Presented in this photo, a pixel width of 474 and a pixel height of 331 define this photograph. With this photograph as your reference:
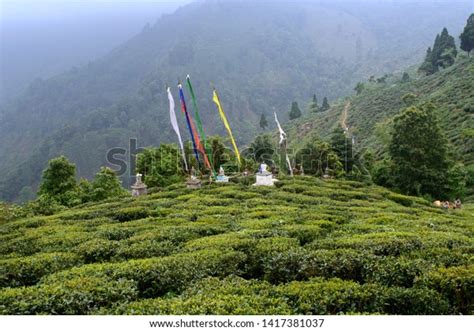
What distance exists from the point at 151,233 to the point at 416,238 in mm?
6609

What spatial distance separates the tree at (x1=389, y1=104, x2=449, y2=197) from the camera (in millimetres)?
28781

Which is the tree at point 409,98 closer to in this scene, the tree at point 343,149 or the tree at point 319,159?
the tree at point 343,149

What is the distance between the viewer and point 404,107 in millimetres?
60969

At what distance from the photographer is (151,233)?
12.0 metres

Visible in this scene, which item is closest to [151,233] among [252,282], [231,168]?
[252,282]

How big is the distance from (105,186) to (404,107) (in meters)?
44.1

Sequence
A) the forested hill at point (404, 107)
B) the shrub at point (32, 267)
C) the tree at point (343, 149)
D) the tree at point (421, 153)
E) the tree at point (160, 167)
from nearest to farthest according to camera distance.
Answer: the shrub at point (32, 267)
the tree at point (421, 153)
the tree at point (160, 167)
the tree at point (343, 149)
the forested hill at point (404, 107)

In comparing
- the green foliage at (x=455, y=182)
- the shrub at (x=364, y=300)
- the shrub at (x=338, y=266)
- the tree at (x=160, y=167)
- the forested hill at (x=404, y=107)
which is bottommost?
the green foliage at (x=455, y=182)

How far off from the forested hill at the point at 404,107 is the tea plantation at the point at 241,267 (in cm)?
2898

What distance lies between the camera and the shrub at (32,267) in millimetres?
9383

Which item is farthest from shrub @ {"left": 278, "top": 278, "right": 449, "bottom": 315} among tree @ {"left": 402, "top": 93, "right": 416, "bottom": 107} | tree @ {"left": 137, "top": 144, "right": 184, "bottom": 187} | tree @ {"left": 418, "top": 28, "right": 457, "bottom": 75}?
tree @ {"left": 418, "top": 28, "right": 457, "bottom": 75}

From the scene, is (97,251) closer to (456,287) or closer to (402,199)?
(456,287)

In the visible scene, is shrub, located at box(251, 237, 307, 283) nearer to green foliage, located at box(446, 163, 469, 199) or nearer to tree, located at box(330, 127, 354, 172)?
green foliage, located at box(446, 163, 469, 199)

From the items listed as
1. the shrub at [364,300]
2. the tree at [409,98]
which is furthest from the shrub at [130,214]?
the tree at [409,98]
